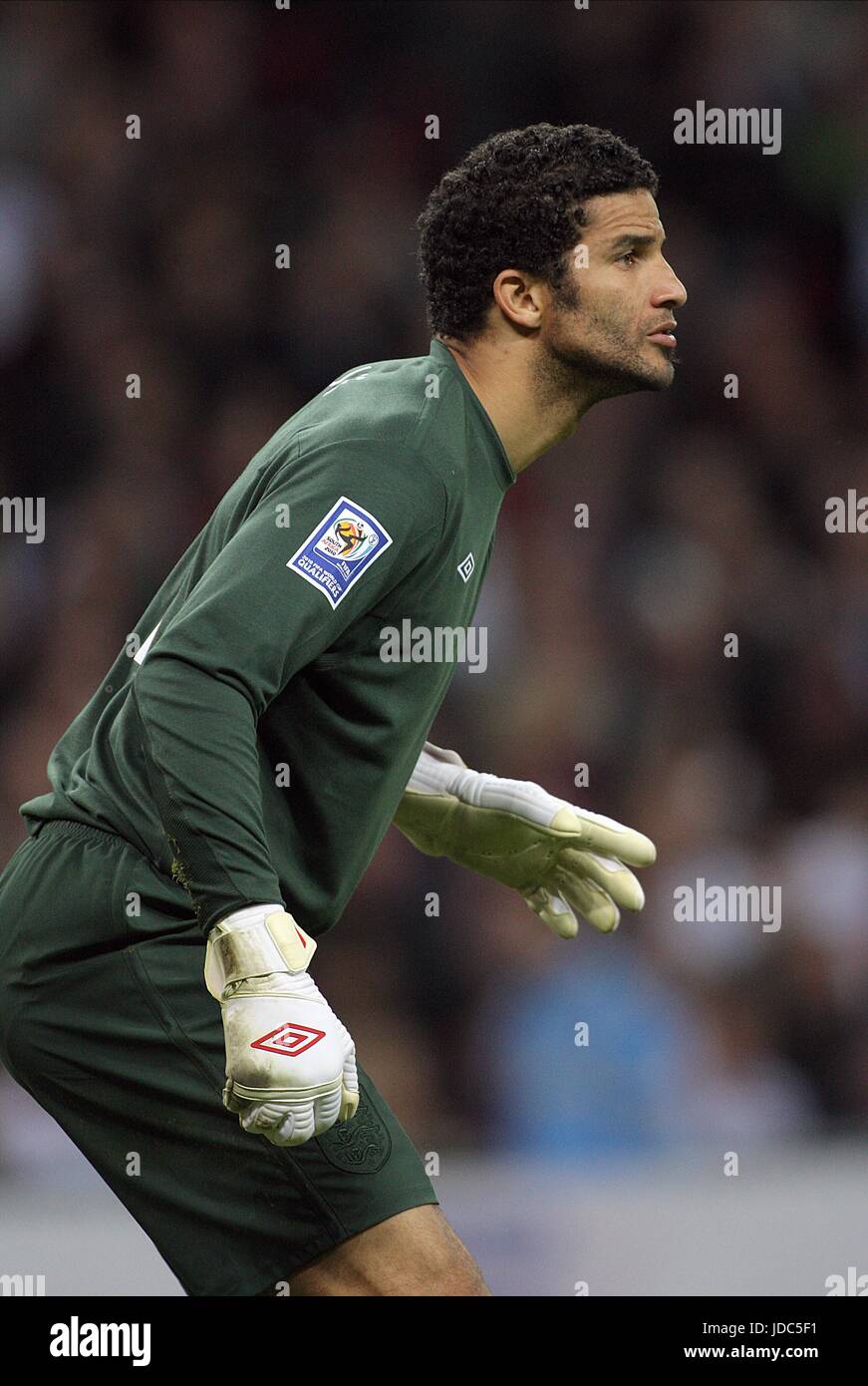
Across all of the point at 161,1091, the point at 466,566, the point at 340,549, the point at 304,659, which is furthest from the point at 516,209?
the point at 161,1091

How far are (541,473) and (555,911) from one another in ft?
10.9

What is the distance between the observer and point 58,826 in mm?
2348

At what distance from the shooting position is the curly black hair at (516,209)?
99.2 inches

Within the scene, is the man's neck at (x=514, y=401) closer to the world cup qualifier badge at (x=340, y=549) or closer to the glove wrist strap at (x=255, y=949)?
→ the world cup qualifier badge at (x=340, y=549)

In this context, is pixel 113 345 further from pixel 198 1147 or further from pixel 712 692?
pixel 198 1147

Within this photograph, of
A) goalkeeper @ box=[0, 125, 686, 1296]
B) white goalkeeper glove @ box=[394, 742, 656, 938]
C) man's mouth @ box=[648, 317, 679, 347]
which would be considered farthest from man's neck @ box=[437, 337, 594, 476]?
white goalkeeper glove @ box=[394, 742, 656, 938]

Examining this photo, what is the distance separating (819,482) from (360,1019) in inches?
100.0

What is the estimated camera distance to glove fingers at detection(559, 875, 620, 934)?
2.84 metres

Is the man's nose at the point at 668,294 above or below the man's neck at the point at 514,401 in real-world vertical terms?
above

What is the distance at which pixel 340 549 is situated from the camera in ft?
6.83

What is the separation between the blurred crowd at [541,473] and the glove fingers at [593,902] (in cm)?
202

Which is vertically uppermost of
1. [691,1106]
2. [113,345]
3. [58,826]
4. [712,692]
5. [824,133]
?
[824,133]

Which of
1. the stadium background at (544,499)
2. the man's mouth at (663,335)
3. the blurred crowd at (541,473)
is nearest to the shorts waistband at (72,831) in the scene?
the man's mouth at (663,335)
